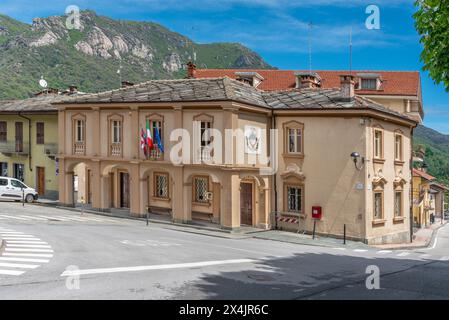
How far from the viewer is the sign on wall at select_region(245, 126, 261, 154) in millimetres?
28500

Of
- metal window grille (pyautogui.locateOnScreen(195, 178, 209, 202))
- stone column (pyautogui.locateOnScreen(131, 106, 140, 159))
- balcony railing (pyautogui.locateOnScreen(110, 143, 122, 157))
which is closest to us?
metal window grille (pyautogui.locateOnScreen(195, 178, 209, 202))

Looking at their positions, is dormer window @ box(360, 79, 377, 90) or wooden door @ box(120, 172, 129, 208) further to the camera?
dormer window @ box(360, 79, 377, 90)

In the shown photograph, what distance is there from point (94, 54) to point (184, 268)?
379 ft

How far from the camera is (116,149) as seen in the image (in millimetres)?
32312

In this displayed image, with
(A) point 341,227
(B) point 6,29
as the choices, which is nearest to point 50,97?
(A) point 341,227

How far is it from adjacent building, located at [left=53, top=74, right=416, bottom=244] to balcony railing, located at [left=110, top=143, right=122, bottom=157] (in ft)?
0.22

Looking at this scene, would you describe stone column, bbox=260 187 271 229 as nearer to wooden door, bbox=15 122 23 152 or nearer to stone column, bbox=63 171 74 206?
stone column, bbox=63 171 74 206

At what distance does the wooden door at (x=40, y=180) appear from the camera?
41.0 meters

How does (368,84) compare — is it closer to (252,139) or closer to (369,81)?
(369,81)

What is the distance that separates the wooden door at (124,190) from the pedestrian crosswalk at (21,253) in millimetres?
12472

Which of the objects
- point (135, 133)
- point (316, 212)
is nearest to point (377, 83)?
point (316, 212)

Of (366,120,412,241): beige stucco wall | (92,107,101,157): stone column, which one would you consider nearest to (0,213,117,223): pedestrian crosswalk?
(92,107,101,157): stone column

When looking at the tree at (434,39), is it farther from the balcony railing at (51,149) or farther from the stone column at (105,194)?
the balcony railing at (51,149)

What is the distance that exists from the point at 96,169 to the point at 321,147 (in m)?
15.4
